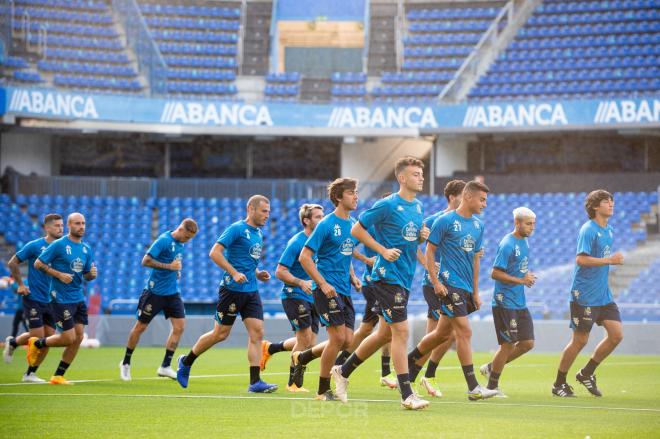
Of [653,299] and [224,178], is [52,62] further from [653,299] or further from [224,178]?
[653,299]

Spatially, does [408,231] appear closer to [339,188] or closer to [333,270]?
[339,188]

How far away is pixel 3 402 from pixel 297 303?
3.82 meters

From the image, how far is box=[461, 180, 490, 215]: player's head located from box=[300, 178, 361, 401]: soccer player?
1.30 meters

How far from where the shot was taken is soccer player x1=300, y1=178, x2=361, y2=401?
11.2 metres

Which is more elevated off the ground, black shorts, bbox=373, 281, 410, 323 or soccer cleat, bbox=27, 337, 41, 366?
black shorts, bbox=373, 281, 410, 323

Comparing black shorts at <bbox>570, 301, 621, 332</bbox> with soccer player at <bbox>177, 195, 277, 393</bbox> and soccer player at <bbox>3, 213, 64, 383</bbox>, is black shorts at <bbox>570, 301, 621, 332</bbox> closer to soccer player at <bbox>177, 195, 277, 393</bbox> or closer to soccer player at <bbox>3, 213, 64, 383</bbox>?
soccer player at <bbox>177, 195, 277, 393</bbox>

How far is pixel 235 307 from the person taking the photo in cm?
1326

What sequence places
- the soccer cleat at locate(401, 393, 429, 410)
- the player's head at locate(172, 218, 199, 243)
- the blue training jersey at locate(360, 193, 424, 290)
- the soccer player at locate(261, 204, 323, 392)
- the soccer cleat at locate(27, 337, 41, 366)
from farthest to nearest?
the player's head at locate(172, 218, 199, 243) < the soccer cleat at locate(27, 337, 41, 366) < the soccer player at locate(261, 204, 323, 392) < the blue training jersey at locate(360, 193, 424, 290) < the soccer cleat at locate(401, 393, 429, 410)

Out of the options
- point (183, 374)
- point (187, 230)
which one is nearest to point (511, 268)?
point (183, 374)

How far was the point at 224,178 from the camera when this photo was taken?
1577 inches

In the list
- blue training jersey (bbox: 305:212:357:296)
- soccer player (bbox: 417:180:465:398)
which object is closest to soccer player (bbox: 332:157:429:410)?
blue training jersey (bbox: 305:212:357:296)

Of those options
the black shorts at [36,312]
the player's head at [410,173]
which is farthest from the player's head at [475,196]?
the black shorts at [36,312]

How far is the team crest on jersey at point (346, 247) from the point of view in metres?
11.8

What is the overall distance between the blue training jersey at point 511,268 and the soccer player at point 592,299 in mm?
712
